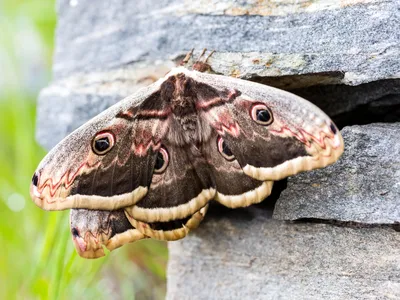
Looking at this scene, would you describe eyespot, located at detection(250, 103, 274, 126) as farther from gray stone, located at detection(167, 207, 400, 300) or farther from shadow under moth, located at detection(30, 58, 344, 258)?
gray stone, located at detection(167, 207, 400, 300)

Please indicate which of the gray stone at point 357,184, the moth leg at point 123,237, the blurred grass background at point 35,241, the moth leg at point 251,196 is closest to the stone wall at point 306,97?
the gray stone at point 357,184

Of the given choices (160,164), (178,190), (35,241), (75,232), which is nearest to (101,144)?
(160,164)

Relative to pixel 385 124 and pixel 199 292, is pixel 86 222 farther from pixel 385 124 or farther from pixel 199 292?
pixel 385 124

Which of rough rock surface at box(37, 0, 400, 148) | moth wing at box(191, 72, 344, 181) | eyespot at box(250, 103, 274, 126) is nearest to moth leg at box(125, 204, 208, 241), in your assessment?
moth wing at box(191, 72, 344, 181)

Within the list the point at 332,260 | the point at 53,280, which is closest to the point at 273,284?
the point at 332,260

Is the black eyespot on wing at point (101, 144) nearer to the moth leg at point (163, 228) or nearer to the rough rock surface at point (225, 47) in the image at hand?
the moth leg at point (163, 228)
